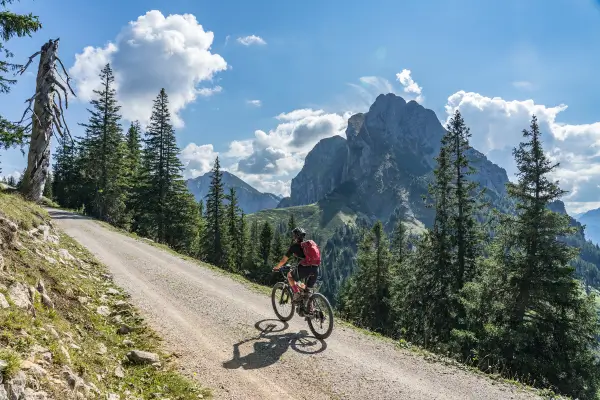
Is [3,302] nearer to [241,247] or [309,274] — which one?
[309,274]

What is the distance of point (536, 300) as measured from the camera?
19938 millimetres

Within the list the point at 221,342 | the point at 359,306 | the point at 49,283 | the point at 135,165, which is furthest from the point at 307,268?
the point at 135,165

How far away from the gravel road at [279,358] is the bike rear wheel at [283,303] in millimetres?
284

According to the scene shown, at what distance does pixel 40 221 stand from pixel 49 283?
6.63 meters

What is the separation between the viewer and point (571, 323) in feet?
63.0

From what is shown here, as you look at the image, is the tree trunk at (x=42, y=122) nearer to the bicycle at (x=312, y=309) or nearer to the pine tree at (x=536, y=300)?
the bicycle at (x=312, y=309)

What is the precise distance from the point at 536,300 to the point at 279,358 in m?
18.4

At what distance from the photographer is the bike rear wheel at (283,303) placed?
10.9m

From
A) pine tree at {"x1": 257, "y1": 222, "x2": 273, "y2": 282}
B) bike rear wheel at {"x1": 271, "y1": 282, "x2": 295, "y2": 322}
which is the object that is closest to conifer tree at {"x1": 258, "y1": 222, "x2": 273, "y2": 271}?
pine tree at {"x1": 257, "y1": 222, "x2": 273, "y2": 282}

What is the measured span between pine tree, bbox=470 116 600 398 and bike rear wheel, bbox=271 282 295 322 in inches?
495

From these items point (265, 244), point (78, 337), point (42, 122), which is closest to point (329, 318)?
point (78, 337)

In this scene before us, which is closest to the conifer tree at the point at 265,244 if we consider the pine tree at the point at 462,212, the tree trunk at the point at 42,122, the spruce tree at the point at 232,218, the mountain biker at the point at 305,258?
the spruce tree at the point at 232,218

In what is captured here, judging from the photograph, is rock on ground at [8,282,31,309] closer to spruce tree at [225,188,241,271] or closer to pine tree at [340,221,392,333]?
pine tree at [340,221,392,333]

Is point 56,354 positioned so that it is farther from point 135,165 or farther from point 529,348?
Answer: point 135,165
